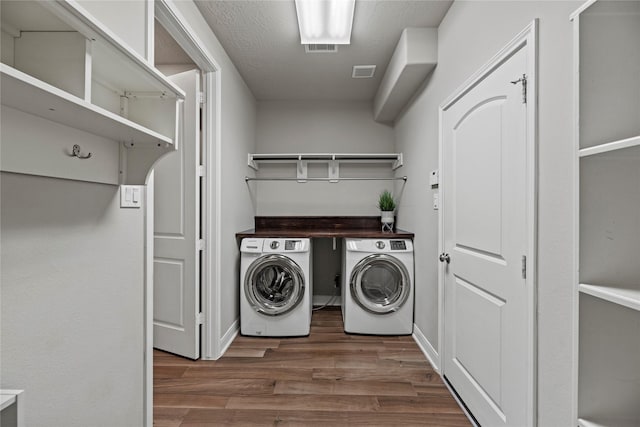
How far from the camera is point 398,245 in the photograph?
2.69 metres

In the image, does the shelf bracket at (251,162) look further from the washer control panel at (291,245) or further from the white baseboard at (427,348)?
the white baseboard at (427,348)

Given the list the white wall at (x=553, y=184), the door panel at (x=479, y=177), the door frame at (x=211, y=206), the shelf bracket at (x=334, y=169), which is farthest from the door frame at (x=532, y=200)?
the shelf bracket at (x=334, y=169)

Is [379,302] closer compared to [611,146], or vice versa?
[611,146]

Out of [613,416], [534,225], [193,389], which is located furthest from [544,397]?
[193,389]

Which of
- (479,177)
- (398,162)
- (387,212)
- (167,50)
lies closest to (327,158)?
(398,162)

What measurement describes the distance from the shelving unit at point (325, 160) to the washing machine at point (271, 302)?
897 mm

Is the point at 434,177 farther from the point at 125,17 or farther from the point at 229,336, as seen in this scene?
the point at 229,336

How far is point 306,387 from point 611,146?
6.34 ft

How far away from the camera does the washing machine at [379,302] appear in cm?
267

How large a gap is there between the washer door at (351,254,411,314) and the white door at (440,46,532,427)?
71 cm

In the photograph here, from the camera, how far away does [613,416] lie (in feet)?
2.29

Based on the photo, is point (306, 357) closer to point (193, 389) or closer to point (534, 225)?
point (193, 389)

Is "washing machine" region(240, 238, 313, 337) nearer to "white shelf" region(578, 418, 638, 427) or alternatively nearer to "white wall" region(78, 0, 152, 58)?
"white wall" region(78, 0, 152, 58)

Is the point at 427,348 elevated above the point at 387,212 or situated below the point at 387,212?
below
